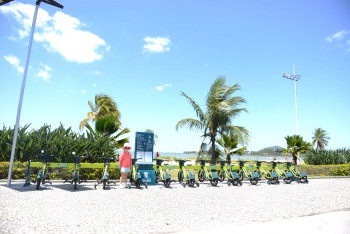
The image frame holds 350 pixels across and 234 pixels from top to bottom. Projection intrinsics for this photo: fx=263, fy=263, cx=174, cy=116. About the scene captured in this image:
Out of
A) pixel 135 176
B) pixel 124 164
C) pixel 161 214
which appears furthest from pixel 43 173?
pixel 161 214

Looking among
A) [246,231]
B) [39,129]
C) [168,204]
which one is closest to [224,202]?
[168,204]

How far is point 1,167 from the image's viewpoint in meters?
11.7

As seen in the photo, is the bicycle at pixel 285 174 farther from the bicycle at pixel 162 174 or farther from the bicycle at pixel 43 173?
the bicycle at pixel 43 173

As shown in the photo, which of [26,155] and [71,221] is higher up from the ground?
[26,155]

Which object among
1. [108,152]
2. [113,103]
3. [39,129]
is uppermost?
[113,103]

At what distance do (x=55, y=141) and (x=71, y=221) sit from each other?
9.10m

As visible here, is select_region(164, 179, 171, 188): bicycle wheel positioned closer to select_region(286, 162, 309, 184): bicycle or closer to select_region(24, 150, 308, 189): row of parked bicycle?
select_region(24, 150, 308, 189): row of parked bicycle

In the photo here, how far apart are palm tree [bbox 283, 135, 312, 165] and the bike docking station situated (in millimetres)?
18522

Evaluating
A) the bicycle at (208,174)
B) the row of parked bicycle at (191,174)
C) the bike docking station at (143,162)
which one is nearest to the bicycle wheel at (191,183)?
the row of parked bicycle at (191,174)

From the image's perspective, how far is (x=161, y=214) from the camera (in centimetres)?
656

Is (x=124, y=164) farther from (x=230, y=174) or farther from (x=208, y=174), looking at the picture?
(x=230, y=174)

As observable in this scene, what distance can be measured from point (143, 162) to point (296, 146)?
19550 millimetres

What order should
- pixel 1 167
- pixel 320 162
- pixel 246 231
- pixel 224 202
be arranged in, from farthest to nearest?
pixel 320 162
pixel 1 167
pixel 224 202
pixel 246 231

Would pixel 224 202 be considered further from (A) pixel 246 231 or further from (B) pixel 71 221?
(B) pixel 71 221
